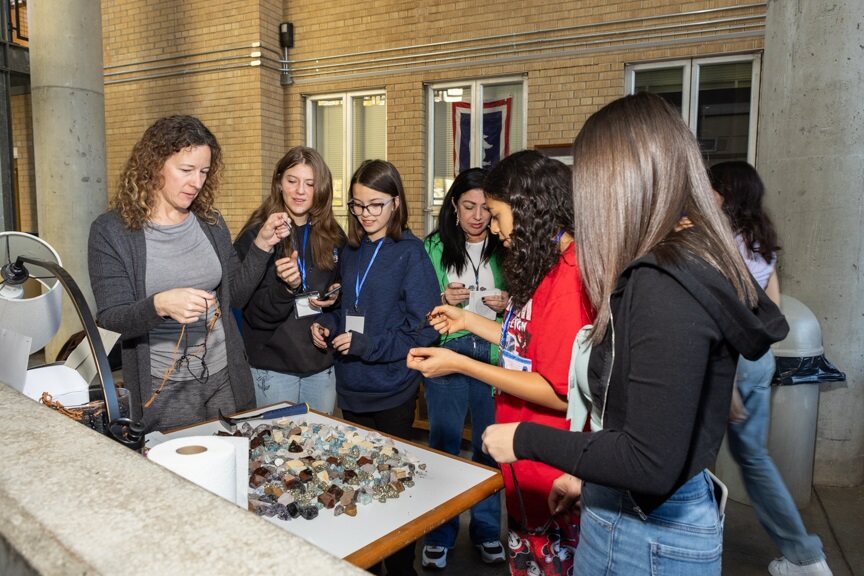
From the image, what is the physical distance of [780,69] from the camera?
13.2 feet

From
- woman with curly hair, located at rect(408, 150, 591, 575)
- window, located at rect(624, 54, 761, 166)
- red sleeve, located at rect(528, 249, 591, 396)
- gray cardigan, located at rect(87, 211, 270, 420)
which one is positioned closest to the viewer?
red sleeve, located at rect(528, 249, 591, 396)

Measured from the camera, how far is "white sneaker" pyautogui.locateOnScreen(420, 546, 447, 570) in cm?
304

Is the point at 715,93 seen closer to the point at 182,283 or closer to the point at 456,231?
the point at 456,231

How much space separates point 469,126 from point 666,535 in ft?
21.0

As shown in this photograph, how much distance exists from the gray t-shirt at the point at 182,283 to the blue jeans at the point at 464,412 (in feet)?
3.98

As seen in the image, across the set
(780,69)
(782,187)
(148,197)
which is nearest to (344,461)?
(148,197)

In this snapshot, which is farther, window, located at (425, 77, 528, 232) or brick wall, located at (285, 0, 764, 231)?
window, located at (425, 77, 528, 232)

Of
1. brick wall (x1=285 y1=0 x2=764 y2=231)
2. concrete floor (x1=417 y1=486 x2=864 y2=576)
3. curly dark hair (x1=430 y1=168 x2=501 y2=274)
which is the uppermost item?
brick wall (x1=285 y1=0 x2=764 y2=231)

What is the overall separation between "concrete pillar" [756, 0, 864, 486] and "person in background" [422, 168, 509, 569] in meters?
2.08

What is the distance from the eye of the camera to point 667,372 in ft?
3.51

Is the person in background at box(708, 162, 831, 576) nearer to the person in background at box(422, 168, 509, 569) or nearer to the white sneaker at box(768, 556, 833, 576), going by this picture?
the white sneaker at box(768, 556, 833, 576)

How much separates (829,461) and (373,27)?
6293mm

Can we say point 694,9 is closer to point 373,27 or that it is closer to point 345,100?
point 373,27

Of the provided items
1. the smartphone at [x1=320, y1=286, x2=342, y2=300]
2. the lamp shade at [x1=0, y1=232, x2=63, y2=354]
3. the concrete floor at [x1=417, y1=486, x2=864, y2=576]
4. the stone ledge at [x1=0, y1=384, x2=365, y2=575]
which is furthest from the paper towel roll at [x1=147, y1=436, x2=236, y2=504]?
the concrete floor at [x1=417, y1=486, x2=864, y2=576]
